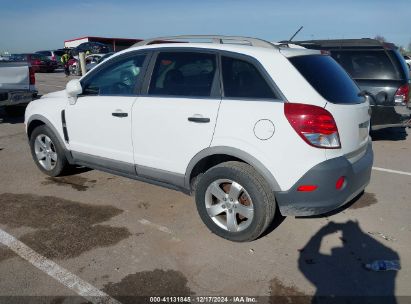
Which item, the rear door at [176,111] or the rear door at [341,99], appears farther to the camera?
the rear door at [176,111]

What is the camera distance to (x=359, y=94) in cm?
368

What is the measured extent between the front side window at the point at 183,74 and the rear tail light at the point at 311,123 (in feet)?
2.70

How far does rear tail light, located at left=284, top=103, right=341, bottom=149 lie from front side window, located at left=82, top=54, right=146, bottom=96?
1758mm

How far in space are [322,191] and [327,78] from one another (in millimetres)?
1023

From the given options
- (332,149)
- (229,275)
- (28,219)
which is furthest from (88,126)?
(332,149)

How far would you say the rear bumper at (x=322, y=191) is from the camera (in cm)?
302

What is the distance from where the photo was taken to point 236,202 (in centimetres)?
339

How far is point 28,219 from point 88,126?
119 cm

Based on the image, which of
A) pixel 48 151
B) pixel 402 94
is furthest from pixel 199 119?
pixel 402 94

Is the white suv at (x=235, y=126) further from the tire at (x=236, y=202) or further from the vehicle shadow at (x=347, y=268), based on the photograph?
the vehicle shadow at (x=347, y=268)

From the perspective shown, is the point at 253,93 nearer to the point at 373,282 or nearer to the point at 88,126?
the point at 373,282

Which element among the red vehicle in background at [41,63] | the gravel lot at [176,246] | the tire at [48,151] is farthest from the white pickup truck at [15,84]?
the red vehicle in background at [41,63]

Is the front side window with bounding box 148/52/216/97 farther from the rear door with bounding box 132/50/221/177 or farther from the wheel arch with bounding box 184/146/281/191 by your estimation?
the wheel arch with bounding box 184/146/281/191

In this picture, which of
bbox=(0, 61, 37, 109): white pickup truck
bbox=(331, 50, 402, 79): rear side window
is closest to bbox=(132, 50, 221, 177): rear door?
bbox=(331, 50, 402, 79): rear side window
